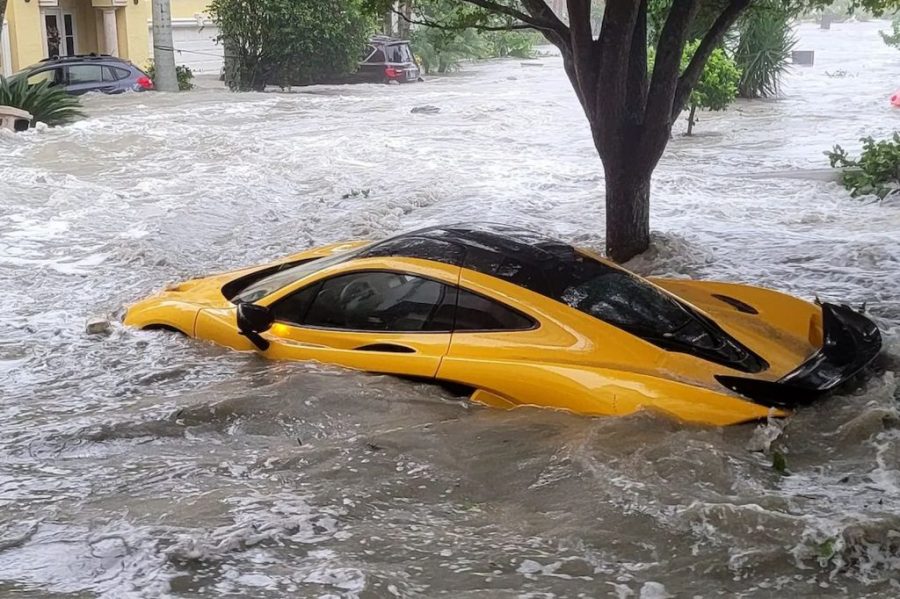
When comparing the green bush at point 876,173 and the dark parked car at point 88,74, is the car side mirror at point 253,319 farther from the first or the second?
the dark parked car at point 88,74

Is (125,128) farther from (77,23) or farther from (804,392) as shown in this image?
(804,392)

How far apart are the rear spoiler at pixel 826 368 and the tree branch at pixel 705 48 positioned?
4138 millimetres

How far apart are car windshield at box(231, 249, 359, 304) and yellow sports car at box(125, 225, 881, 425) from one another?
0.07ft

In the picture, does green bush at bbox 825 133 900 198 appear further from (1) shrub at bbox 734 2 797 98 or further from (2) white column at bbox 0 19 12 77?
(2) white column at bbox 0 19 12 77

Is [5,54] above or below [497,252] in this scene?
above

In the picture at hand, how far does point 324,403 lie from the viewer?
18.2 feet

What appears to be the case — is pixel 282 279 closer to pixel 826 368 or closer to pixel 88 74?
pixel 826 368

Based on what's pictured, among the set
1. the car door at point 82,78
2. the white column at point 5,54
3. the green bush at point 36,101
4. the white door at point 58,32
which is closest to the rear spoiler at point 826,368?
the green bush at point 36,101

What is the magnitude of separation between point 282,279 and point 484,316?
163 centimetres

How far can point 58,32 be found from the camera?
30.3 m

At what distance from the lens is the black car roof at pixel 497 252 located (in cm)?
551

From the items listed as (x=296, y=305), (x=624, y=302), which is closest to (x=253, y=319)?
(x=296, y=305)

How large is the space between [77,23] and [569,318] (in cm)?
2962

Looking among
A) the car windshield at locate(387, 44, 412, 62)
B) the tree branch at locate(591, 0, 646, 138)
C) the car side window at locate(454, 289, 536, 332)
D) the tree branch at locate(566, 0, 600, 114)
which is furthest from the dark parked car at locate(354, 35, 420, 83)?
the car side window at locate(454, 289, 536, 332)
